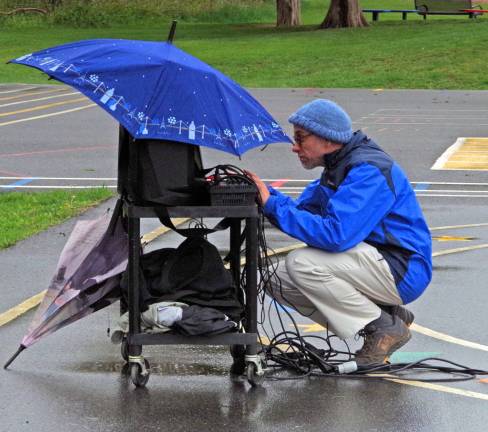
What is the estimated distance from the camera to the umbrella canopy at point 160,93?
222 inches

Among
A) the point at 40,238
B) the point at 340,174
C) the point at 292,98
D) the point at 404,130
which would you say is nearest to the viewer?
the point at 340,174

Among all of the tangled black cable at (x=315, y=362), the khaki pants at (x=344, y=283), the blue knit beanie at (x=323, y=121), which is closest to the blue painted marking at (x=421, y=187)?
the tangled black cable at (x=315, y=362)

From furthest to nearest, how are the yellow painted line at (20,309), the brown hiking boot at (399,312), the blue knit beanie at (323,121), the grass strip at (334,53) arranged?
1. the grass strip at (334,53)
2. the yellow painted line at (20,309)
3. the brown hiking boot at (399,312)
4. the blue knit beanie at (323,121)

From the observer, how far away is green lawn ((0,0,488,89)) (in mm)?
31812

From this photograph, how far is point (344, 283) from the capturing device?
239 inches

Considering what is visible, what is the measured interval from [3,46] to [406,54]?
1476 cm

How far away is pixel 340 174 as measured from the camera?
6.08 m

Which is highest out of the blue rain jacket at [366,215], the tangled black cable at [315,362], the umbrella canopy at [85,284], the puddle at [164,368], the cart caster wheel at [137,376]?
the blue rain jacket at [366,215]

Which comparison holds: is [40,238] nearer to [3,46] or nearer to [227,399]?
[227,399]

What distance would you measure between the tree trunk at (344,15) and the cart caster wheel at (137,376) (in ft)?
126

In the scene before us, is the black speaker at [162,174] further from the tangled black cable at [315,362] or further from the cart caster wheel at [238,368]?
the cart caster wheel at [238,368]

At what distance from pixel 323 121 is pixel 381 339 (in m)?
1.17

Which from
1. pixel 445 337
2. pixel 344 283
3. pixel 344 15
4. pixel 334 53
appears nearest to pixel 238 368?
pixel 344 283

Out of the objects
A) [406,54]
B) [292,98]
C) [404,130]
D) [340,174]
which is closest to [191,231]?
[340,174]
